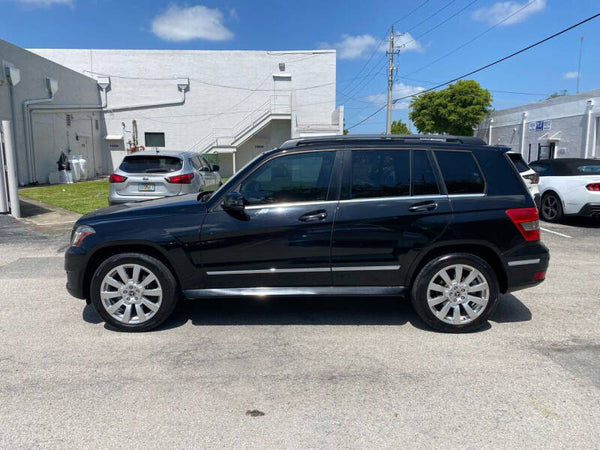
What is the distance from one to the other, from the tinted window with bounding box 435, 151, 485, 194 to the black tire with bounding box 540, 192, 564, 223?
24.8 feet

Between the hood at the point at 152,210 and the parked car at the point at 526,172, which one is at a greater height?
the parked car at the point at 526,172

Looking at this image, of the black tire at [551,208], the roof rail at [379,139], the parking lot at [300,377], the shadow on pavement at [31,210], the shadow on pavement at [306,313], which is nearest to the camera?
the parking lot at [300,377]

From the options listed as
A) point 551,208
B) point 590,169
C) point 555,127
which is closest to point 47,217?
point 551,208

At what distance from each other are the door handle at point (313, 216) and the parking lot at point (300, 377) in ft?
3.58

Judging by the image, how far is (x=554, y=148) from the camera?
76.8 ft

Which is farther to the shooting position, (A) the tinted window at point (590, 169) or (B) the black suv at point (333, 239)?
(A) the tinted window at point (590, 169)

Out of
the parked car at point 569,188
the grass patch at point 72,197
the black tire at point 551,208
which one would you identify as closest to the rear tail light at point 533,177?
the parked car at point 569,188

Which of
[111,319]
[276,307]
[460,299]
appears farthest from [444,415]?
[111,319]

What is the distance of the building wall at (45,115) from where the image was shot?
63.9 feet

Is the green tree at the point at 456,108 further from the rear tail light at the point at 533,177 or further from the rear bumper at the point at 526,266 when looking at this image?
the rear bumper at the point at 526,266

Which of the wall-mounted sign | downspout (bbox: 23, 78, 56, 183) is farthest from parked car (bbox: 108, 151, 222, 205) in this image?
the wall-mounted sign

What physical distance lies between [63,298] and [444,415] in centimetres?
452

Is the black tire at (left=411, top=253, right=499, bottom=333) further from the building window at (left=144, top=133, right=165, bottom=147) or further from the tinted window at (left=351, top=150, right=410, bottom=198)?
the building window at (left=144, top=133, right=165, bottom=147)

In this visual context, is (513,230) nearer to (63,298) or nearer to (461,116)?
(63,298)
